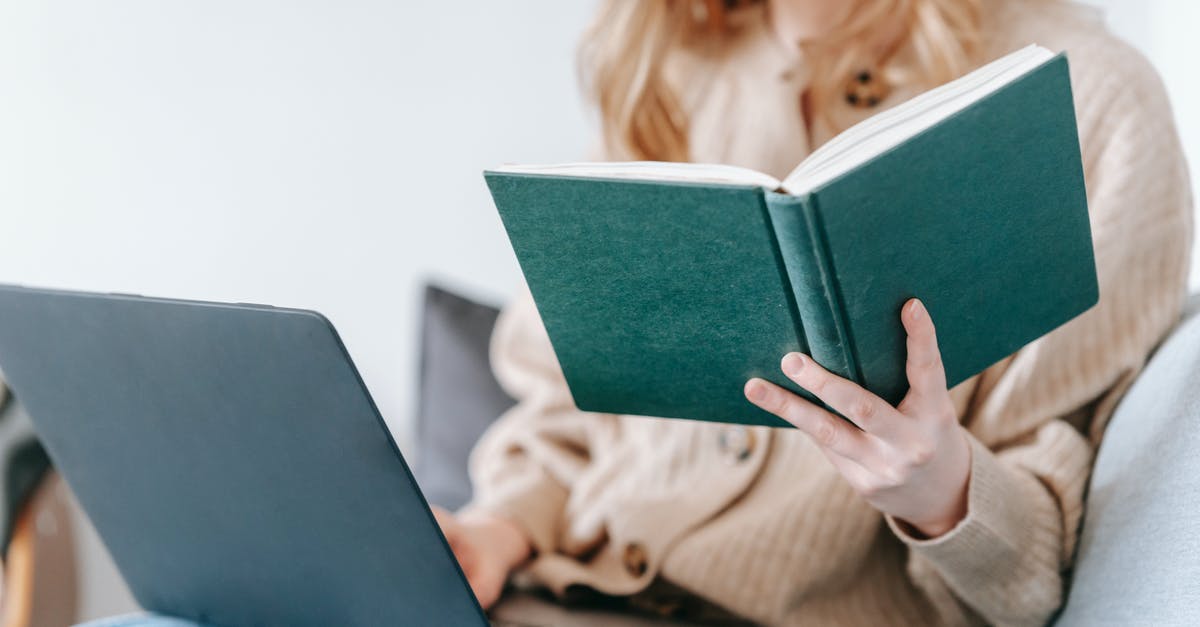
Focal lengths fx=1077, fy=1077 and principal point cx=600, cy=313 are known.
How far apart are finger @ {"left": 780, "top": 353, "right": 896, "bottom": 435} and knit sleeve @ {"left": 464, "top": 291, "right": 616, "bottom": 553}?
53cm

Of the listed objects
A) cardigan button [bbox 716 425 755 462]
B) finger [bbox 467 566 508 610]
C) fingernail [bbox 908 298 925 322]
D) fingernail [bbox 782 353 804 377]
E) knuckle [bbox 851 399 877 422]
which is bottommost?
finger [bbox 467 566 508 610]

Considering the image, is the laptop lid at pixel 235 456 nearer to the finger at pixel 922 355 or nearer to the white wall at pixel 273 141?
the finger at pixel 922 355

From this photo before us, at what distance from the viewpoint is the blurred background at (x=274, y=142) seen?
5.63 ft

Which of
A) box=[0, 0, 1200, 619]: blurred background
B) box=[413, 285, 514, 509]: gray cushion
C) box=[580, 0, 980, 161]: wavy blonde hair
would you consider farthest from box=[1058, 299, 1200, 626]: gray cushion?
box=[0, 0, 1200, 619]: blurred background

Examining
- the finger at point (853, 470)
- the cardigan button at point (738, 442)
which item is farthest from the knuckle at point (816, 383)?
the cardigan button at point (738, 442)

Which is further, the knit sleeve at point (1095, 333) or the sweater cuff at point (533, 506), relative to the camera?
the sweater cuff at point (533, 506)

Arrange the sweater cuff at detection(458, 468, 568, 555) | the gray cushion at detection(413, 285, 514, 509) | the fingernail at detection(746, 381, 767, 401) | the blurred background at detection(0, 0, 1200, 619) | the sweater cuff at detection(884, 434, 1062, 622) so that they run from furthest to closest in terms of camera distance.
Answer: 1. the blurred background at detection(0, 0, 1200, 619)
2. the gray cushion at detection(413, 285, 514, 509)
3. the sweater cuff at detection(458, 468, 568, 555)
4. the sweater cuff at detection(884, 434, 1062, 622)
5. the fingernail at detection(746, 381, 767, 401)

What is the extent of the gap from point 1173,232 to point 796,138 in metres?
0.34

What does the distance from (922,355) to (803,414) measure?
8cm

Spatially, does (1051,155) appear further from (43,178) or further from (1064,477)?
(43,178)

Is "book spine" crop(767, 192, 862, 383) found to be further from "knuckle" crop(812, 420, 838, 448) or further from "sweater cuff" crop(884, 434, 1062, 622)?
"sweater cuff" crop(884, 434, 1062, 622)

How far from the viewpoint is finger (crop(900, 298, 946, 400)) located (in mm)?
615

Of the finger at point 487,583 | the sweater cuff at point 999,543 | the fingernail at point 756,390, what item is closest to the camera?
the fingernail at point 756,390

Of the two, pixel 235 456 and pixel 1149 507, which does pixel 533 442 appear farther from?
pixel 1149 507
